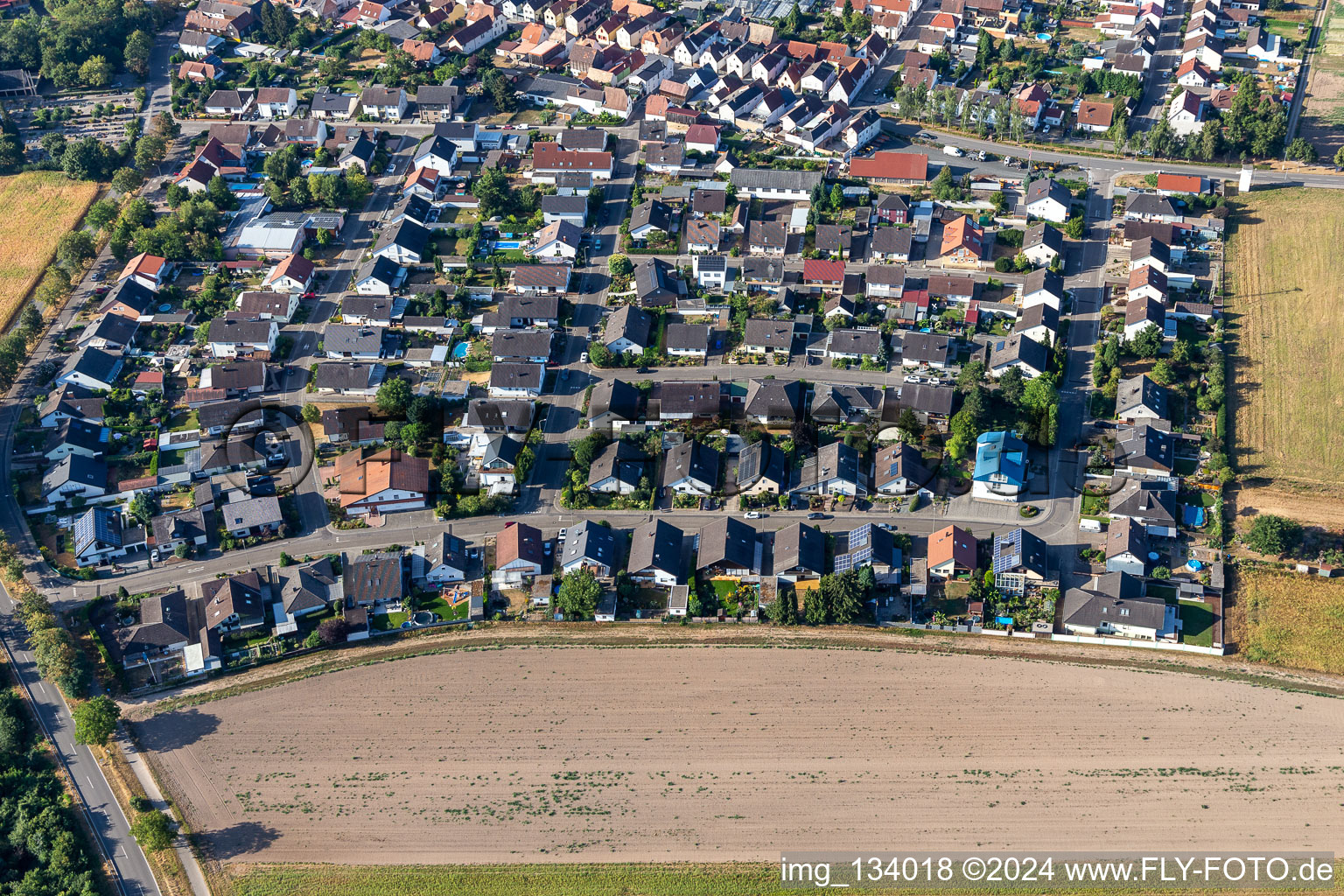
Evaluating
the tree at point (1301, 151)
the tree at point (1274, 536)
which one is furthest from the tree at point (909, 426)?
the tree at point (1301, 151)

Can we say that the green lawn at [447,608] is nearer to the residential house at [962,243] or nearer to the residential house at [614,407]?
the residential house at [614,407]

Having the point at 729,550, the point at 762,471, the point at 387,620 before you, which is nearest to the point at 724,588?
the point at 729,550

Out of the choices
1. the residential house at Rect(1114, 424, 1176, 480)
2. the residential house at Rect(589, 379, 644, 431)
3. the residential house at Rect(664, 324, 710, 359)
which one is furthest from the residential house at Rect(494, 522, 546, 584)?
the residential house at Rect(1114, 424, 1176, 480)

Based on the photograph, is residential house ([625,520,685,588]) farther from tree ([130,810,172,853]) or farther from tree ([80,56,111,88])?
tree ([80,56,111,88])

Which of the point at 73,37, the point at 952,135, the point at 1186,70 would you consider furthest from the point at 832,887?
the point at 73,37

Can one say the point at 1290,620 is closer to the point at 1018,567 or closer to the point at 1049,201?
the point at 1018,567

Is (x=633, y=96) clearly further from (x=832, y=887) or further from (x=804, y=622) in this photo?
(x=832, y=887)
